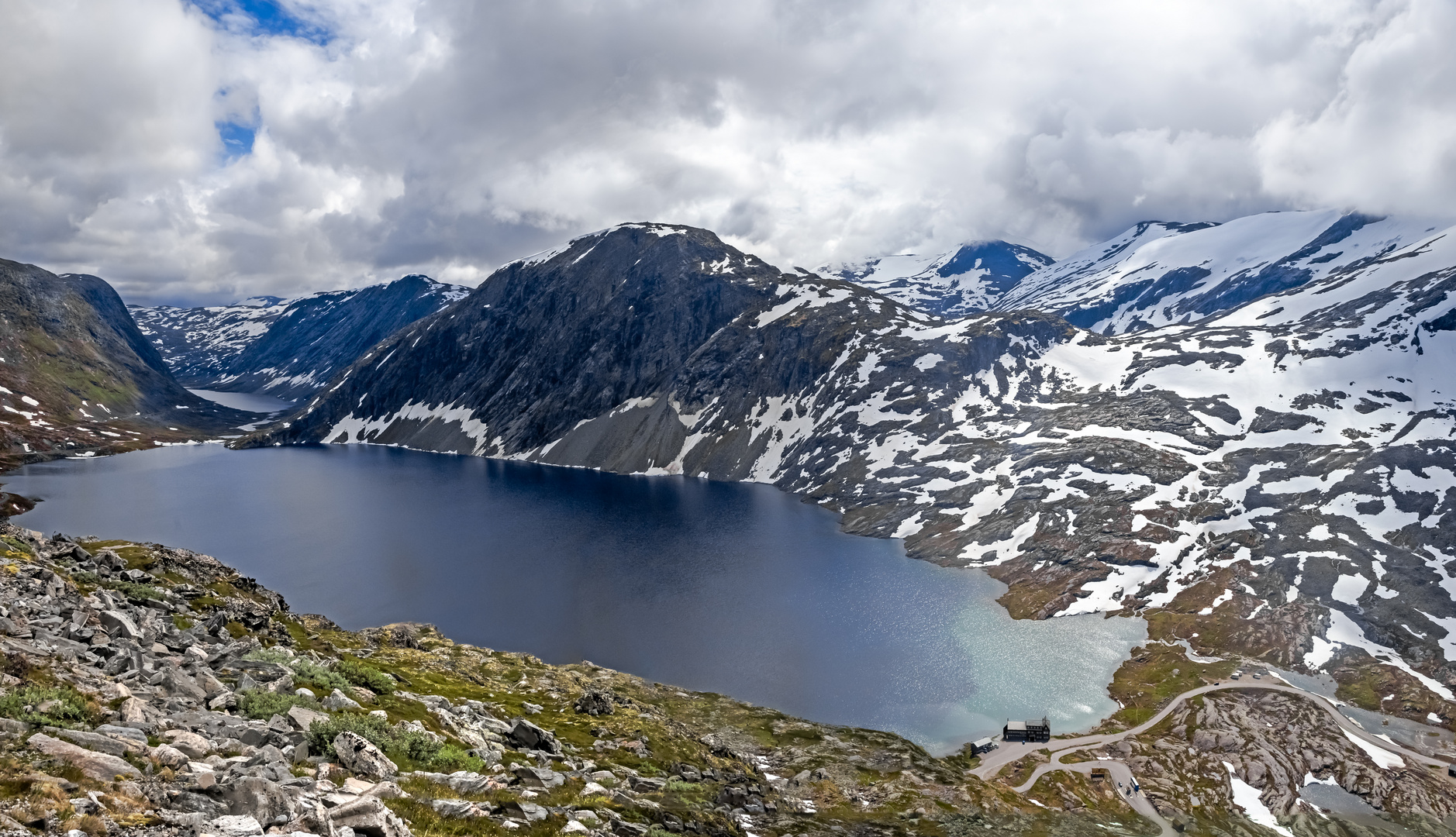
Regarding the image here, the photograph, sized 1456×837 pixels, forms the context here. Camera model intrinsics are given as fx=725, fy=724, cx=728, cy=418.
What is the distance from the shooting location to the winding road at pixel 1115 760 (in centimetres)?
7512

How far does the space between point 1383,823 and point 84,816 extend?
104143 millimetres

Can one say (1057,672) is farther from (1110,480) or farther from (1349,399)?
(1349,399)

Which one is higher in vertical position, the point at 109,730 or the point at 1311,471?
the point at 1311,471

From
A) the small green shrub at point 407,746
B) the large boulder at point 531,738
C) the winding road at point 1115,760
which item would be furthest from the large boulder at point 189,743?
the winding road at point 1115,760

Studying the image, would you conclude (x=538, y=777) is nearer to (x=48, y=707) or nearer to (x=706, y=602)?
(x=48, y=707)

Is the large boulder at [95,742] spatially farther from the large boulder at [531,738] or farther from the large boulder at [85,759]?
the large boulder at [531,738]

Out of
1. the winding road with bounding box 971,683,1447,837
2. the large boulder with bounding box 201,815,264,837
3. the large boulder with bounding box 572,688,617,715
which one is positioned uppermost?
the large boulder with bounding box 201,815,264,837

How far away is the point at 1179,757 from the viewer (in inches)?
3314

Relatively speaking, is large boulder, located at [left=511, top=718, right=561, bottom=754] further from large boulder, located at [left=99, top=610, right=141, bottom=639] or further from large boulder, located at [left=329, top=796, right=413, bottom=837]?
large boulder, located at [left=329, top=796, right=413, bottom=837]

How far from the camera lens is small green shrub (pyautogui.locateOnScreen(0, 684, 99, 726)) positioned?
51.2 feet

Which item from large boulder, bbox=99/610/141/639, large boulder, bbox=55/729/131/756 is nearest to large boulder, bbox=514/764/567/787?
large boulder, bbox=55/729/131/756

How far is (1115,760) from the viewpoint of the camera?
271 feet

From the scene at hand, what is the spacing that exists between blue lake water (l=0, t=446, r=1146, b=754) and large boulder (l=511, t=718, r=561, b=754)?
6067 cm

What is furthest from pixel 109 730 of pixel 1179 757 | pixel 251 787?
pixel 1179 757
